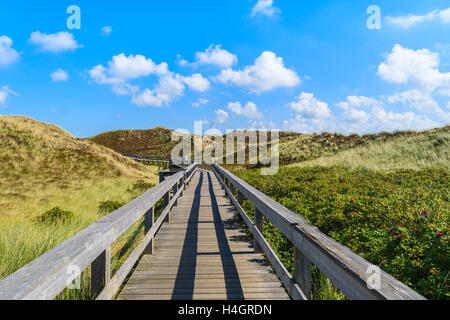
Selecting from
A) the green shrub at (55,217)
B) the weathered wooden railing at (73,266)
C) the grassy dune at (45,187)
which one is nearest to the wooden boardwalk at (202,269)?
the weathered wooden railing at (73,266)

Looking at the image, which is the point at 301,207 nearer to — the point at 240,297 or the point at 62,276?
the point at 240,297

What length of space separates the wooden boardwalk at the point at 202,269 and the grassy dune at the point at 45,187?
36.3 inches

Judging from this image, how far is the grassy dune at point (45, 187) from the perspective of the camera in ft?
17.1

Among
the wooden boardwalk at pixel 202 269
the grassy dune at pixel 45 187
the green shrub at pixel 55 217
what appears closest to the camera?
the wooden boardwalk at pixel 202 269

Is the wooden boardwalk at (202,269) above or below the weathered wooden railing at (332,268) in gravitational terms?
below

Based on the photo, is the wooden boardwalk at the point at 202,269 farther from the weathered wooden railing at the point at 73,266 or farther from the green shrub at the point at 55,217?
the green shrub at the point at 55,217

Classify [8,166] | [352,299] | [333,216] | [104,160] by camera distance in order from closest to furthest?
1. [352,299]
2. [333,216]
3. [8,166]
4. [104,160]

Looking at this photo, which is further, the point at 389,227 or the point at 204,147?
the point at 204,147

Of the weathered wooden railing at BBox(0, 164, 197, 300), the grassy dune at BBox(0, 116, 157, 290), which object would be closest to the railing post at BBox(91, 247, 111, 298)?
the weathered wooden railing at BBox(0, 164, 197, 300)

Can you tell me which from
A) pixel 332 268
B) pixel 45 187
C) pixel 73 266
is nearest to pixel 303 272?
pixel 332 268
